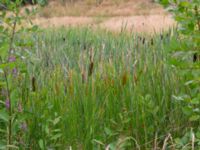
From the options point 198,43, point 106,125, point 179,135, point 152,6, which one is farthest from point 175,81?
point 152,6

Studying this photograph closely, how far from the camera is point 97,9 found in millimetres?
27922

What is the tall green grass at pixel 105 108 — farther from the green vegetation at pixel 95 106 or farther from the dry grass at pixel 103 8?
the dry grass at pixel 103 8

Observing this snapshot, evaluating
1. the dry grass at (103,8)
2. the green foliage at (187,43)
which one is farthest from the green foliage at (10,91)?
the dry grass at (103,8)

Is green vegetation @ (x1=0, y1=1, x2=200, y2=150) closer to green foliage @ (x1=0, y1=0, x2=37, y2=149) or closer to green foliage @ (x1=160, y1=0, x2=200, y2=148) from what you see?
green foliage @ (x1=0, y1=0, x2=37, y2=149)

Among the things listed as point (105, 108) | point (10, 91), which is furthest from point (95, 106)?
point (10, 91)

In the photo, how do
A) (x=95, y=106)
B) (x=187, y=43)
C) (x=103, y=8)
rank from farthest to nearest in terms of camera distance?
(x=103, y=8)
(x=95, y=106)
(x=187, y=43)

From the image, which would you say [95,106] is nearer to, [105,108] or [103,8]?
[105,108]

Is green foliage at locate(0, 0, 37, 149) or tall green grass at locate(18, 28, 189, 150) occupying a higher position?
green foliage at locate(0, 0, 37, 149)

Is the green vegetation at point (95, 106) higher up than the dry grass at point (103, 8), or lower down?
higher up

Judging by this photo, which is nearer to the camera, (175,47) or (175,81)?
(175,47)

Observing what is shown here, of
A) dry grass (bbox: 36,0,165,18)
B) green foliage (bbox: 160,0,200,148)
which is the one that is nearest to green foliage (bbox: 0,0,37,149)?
green foliage (bbox: 160,0,200,148)

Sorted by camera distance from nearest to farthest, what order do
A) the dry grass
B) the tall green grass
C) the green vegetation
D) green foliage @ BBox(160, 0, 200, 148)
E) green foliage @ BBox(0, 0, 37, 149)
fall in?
green foliage @ BBox(160, 0, 200, 148)
green foliage @ BBox(0, 0, 37, 149)
the green vegetation
the tall green grass
the dry grass

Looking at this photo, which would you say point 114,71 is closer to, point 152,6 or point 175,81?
point 175,81

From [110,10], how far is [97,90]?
2525 cm
